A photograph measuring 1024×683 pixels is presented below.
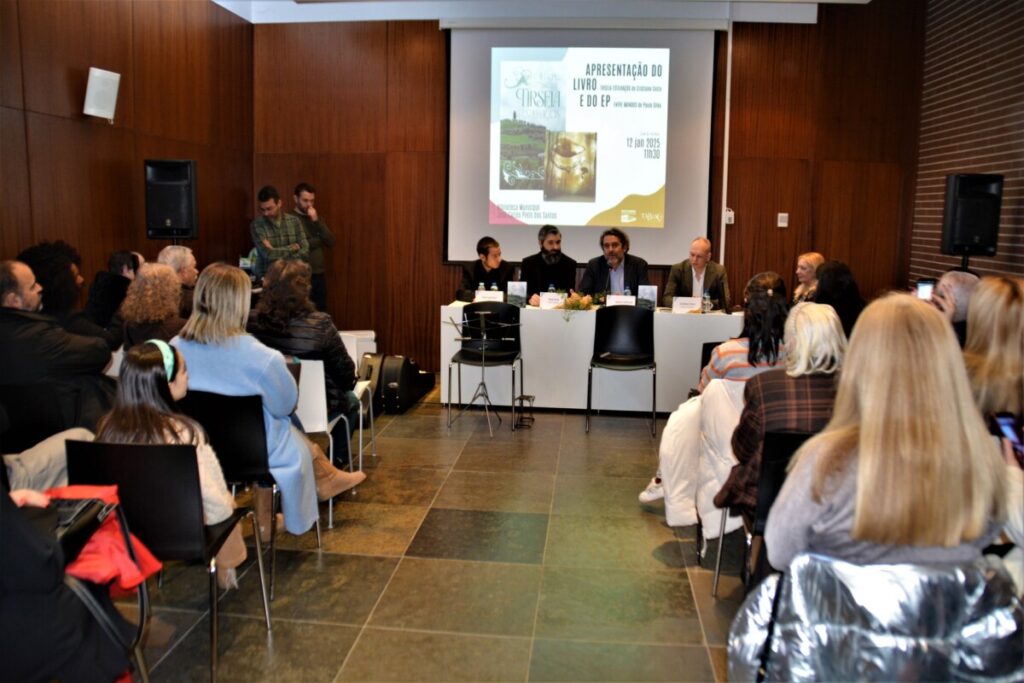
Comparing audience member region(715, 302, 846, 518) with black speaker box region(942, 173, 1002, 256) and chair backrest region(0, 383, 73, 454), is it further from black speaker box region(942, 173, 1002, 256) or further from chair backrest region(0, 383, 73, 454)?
black speaker box region(942, 173, 1002, 256)

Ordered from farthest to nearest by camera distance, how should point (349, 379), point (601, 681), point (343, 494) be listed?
point (343, 494)
point (349, 379)
point (601, 681)

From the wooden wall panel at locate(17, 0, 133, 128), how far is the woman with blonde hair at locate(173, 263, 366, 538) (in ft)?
10.3

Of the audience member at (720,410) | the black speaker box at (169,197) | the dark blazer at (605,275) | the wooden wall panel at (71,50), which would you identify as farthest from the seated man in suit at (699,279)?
the wooden wall panel at (71,50)

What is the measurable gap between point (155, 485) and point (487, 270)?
4.94 metres

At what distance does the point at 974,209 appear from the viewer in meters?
6.50

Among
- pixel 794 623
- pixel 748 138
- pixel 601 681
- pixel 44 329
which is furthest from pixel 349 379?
pixel 748 138

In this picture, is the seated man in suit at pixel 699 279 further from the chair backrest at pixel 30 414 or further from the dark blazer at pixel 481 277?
the chair backrest at pixel 30 414

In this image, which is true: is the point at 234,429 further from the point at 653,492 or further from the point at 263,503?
the point at 653,492

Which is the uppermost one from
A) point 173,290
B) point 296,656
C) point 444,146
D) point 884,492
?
point 444,146

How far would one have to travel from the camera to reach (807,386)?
118 inches

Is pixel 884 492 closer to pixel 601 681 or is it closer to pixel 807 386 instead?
pixel 807 386

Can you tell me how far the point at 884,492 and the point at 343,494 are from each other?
348 cm

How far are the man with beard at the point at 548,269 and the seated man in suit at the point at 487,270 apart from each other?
20cm

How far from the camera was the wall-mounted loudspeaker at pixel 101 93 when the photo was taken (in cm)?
602
